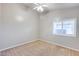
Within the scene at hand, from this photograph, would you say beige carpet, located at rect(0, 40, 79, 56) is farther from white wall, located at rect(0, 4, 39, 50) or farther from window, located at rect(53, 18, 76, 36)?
window, located at rect(53, 18, 76, 36)

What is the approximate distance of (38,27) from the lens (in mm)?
1949

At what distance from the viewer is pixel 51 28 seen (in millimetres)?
1928

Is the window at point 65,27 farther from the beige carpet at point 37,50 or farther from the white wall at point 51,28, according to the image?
the beige carpet at point 37,50

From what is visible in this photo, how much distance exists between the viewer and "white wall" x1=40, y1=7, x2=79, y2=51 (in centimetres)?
184

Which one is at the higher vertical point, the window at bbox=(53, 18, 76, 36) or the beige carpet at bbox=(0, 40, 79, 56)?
the window at bbox=(53, 18, 76, 36)

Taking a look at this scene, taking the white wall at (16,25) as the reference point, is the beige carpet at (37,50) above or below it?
below

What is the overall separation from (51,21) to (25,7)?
62cm

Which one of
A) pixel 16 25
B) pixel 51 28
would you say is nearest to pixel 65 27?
pixel 51 28

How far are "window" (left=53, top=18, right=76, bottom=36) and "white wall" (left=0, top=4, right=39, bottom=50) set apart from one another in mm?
405

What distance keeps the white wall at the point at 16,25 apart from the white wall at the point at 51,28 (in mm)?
150

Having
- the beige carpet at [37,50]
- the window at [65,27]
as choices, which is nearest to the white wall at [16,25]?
the beige carpet at [37,50]

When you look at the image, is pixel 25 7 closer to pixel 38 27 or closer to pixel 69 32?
pixel 38 27

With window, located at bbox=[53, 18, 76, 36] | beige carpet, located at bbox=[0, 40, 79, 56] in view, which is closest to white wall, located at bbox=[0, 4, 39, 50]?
beige carpet, located at bbox=[0, 40, 79, 56]

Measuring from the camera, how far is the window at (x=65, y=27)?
1.85m
